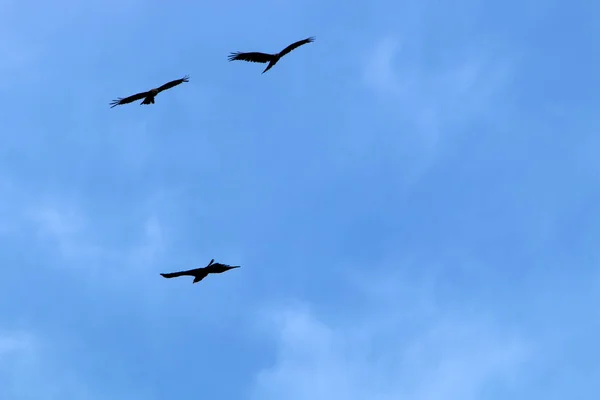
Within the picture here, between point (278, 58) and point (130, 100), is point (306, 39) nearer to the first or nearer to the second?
point (278, 58)

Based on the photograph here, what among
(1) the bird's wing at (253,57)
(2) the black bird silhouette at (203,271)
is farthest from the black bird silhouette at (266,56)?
(2) the black bird silhouette at (203,271)

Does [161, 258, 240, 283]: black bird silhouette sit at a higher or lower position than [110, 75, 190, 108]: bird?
lower

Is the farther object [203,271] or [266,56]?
[266,56]

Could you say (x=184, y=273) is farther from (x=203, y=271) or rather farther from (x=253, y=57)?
(x=253, y=57)

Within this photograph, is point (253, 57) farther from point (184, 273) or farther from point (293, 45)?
point (184, 273)

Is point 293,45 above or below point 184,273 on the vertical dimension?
above

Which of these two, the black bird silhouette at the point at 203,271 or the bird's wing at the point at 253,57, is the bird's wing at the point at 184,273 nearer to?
the black bird silhouette at the point at 203,271

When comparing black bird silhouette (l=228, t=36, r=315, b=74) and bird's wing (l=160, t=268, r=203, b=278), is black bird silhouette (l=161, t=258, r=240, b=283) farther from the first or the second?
black bird silhouette (l=228, t=36, r=315, b=74)

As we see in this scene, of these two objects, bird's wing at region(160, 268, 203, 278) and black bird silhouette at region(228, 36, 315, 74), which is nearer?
bird's wing at region(160, 268, 203, 278)

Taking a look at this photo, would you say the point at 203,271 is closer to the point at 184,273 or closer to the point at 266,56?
the point at 184,273

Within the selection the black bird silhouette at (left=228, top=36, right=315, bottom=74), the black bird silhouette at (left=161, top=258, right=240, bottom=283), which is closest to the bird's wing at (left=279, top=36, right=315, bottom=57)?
the black bird silhouette at (left=228, top=36, right=315, bottom=74)

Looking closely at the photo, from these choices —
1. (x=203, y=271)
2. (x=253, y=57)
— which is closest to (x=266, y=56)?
(x=253, y=57)

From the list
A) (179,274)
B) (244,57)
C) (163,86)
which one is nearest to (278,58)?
(244,57)

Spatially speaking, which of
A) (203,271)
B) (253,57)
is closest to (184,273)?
(203,271)
